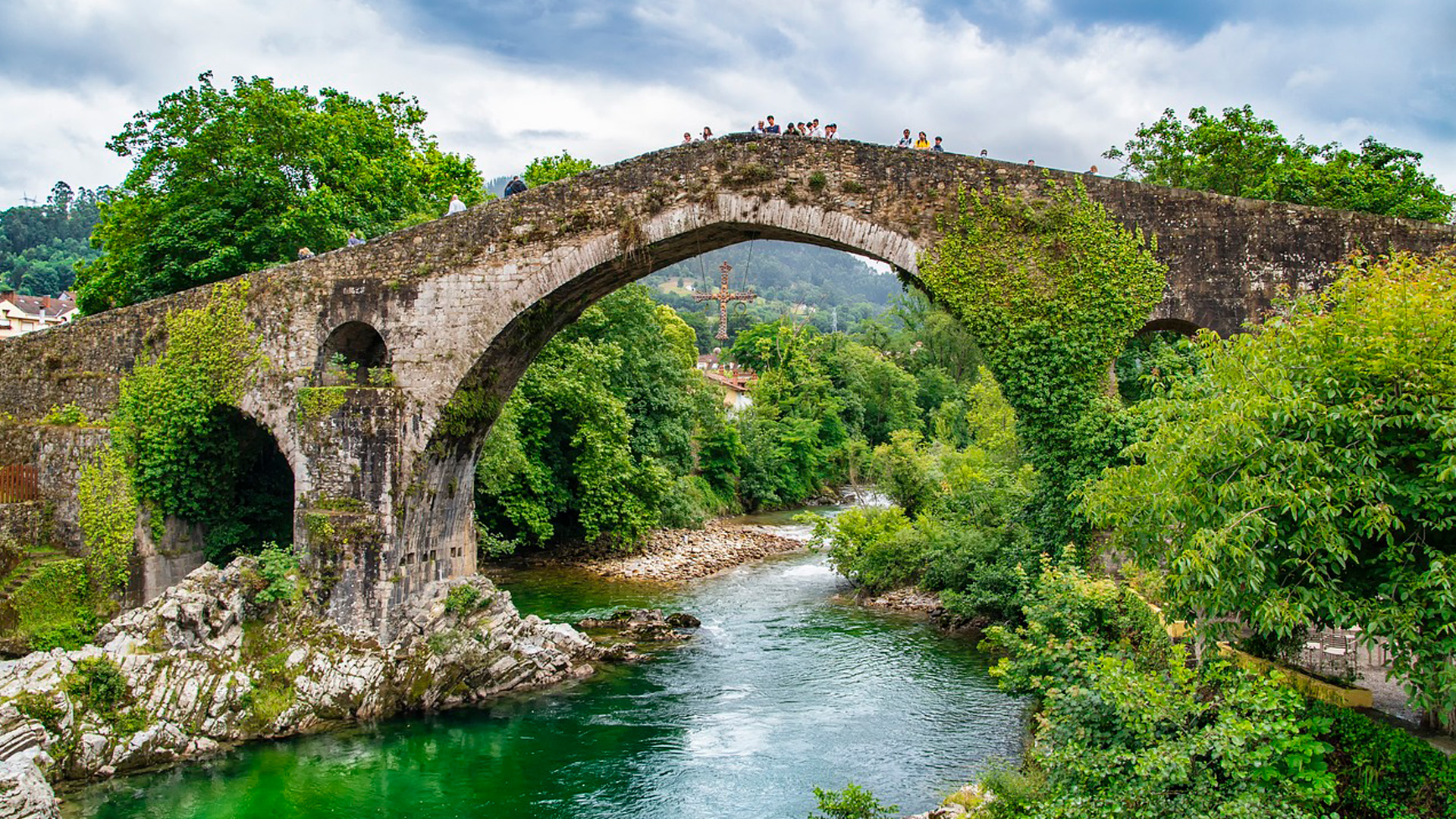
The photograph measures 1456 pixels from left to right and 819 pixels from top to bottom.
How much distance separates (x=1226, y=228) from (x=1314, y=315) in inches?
186

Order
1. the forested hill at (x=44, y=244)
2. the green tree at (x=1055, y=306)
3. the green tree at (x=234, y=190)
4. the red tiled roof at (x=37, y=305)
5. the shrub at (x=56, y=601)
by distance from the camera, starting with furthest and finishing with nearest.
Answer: the forested hill at (x=44, y=244)
the red tiled roof at (x=37, y=305)
the green tree at (x=234, y=190)
the shrub at (x=56, y=601)
the green tree at (x=1055, y=306)

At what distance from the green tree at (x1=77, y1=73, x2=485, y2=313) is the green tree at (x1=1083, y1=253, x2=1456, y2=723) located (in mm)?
15641

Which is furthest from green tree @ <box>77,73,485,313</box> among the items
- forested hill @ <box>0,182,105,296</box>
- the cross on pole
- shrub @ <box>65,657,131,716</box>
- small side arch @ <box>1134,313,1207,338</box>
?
forested hill @ <box>0,182,105,296</box>

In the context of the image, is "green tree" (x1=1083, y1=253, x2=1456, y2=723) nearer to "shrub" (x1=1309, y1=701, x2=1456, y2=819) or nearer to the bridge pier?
"shrub" (x1=1309, y1=701, x2=1456, y2=819)

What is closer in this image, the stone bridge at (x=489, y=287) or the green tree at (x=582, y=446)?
the stone bridge at (x=489, y=287)

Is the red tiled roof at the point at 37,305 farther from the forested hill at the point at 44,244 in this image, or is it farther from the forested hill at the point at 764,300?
the forested hill at the point at 764,300

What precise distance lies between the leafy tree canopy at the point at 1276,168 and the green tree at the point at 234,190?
14579 millimetres

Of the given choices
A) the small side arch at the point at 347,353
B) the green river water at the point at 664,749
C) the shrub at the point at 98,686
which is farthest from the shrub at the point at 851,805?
the small side arch at the point at 347,353

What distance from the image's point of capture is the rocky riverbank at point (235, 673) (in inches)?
412

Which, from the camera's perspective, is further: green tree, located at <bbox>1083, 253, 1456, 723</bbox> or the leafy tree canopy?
the leafy tree canopy

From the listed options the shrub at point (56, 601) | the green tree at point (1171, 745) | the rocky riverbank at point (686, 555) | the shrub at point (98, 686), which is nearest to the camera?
the green tree at point (1171, 745)

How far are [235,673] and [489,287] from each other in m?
5.40

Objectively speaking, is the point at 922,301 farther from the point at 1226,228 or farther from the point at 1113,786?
the point at 1113,786

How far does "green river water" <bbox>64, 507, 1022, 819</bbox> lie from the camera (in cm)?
970
